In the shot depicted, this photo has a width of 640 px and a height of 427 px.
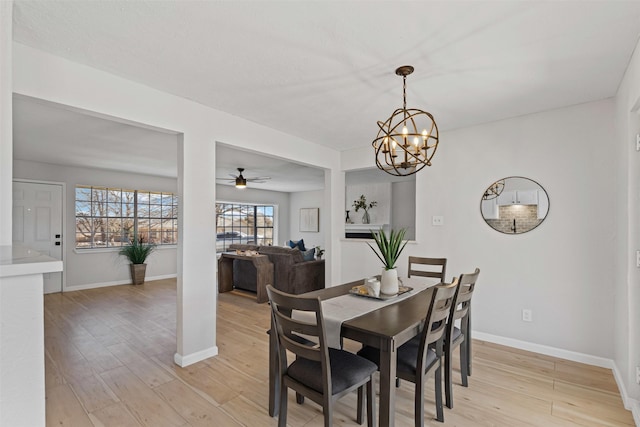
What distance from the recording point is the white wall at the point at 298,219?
30.9ft

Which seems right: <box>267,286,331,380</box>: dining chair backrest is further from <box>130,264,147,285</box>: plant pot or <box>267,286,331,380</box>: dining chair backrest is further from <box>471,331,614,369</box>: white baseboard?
<box>130,264,147,285</box>: plant pot

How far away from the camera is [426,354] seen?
1.90m

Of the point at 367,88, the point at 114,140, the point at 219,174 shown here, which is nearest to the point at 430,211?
the point at 367,88

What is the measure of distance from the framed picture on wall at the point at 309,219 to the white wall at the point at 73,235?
4327 mm

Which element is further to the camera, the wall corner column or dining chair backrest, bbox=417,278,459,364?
the wall corner column

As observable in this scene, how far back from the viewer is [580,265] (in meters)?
2.96

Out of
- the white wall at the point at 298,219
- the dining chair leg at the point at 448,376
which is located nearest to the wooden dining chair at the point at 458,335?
the dining chair leg at the point at 448,376

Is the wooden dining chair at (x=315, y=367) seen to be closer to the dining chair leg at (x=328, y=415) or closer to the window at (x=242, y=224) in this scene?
the dining chair leg at (x=328, y=415)

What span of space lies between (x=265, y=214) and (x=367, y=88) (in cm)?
755

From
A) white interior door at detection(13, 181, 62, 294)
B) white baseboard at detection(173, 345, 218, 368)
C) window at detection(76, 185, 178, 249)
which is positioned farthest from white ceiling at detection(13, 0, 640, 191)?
window at detection(76, 185, 178, 249)

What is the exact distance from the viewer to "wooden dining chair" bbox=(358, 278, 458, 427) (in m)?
1.80

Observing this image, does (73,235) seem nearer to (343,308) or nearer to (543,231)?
(343,308)

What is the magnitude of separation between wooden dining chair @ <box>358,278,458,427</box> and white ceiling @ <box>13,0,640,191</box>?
1523 millimetres

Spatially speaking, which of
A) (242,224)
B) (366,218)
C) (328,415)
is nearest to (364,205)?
(366,218)
